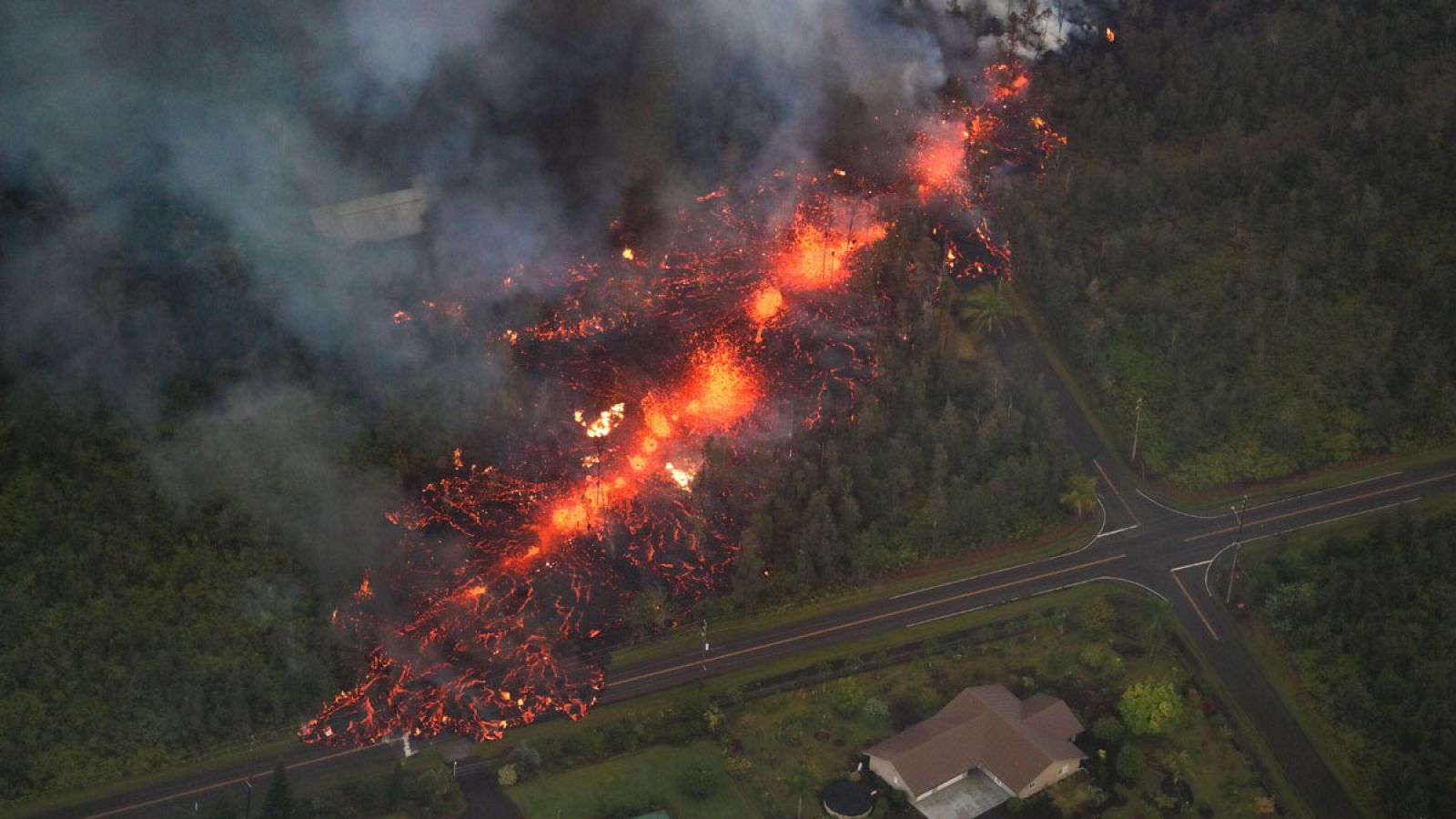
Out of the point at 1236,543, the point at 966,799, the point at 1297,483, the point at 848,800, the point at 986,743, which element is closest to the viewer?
the point at 848,800

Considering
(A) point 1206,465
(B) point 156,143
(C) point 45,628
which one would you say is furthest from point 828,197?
(C) point 45,628

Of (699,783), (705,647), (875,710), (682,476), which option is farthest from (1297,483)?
(699,783)

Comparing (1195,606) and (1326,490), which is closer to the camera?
(1195,606)

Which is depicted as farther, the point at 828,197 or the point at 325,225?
the point at 828,197

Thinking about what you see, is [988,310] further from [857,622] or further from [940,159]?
[857,622]

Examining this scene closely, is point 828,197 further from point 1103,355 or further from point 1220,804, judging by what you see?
point 1220,804

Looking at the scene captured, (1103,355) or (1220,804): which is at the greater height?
(1103,355)

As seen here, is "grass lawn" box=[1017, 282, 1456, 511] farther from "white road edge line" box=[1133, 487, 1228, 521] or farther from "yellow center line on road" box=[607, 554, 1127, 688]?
"yellow center line on road" box=[607, 554, 1127, 688]
